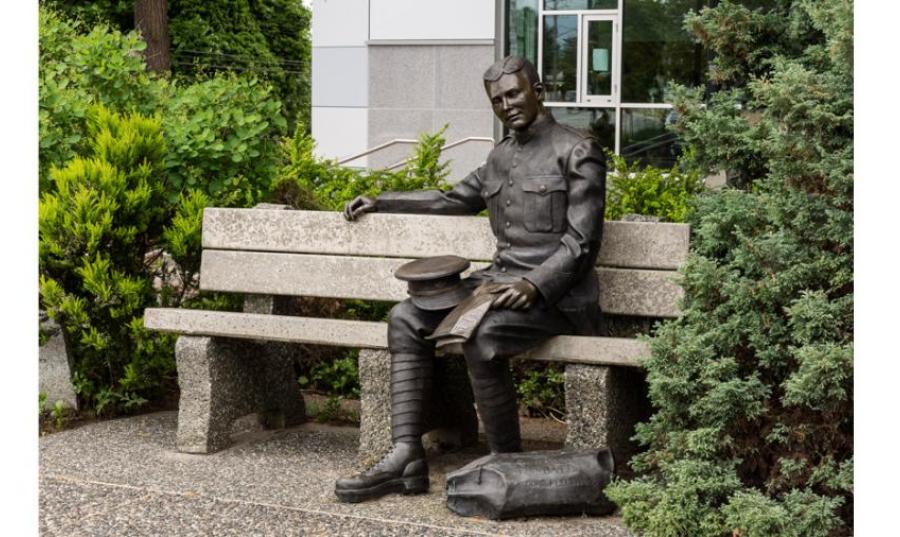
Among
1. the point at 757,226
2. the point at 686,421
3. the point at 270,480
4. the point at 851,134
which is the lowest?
the point at 270,480

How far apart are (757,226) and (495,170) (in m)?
1.13

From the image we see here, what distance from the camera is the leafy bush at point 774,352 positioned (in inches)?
161

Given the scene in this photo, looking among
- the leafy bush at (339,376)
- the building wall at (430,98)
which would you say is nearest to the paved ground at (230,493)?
the leafy bush at (339,376)

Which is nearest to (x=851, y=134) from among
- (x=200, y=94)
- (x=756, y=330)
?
(x=756, y=330)

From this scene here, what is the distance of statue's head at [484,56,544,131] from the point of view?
195 inches

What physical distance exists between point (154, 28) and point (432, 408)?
39.8 ft

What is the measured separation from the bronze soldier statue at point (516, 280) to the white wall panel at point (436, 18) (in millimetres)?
9678

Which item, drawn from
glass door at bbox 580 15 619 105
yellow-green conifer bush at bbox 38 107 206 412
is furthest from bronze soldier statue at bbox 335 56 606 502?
glass door at bbox 580 15 619 105

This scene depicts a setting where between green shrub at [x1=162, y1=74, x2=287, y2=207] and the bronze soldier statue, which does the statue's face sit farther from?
green shrub at [x1=162, y1=74, x2=287, y2=207]

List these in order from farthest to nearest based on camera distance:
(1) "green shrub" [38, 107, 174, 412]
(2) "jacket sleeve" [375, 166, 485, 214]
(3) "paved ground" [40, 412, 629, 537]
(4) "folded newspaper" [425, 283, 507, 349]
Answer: (1) "green shrub" [38, 107, 174, 412] < (2) "jacket sleeve" [375, 166, 485, 214] < (4) "folded newspaper" [425, 283, 507, 349] < (3) "paved ground" [40, 412, 629, 537]

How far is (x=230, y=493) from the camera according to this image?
492 centimetres

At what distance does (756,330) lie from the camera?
4.30 m

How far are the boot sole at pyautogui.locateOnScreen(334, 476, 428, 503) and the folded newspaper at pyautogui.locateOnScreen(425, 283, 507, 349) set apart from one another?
1.65 feet

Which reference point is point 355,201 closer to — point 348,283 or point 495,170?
point 348,283
